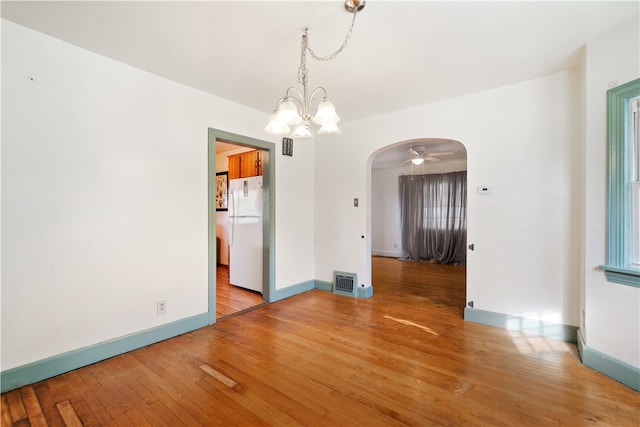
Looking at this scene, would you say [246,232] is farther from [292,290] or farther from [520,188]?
[520,188]

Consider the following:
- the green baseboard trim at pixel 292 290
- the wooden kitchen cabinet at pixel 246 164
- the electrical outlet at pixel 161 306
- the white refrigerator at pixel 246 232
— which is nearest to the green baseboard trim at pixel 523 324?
the green baseboard trim at pixel 292 290

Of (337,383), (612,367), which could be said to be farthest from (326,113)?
(612,367)

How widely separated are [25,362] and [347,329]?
268 centimetres

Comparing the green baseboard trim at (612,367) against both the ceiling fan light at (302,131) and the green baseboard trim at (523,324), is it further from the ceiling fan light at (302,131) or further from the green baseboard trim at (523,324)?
the ceiling fan light at (302,131)

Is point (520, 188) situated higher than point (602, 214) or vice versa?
point (520, 188)

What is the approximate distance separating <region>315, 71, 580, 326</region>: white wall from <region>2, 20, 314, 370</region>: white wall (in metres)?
2.97

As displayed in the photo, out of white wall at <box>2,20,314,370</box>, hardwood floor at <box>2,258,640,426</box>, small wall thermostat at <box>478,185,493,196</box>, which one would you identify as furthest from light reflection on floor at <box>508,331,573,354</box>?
white wall at <box>2,20,314,370</box>

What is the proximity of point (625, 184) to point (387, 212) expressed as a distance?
6.01 meters

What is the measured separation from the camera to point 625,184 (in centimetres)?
203

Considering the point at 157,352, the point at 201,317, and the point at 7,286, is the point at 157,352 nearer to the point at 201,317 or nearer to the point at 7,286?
the point at 201,317

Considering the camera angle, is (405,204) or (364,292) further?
(405,204)

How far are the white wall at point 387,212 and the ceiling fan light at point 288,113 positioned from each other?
247 inches

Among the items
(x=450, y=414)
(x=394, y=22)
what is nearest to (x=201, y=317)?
(x=450, y=414)

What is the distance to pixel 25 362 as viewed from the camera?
→ 1998 mm
